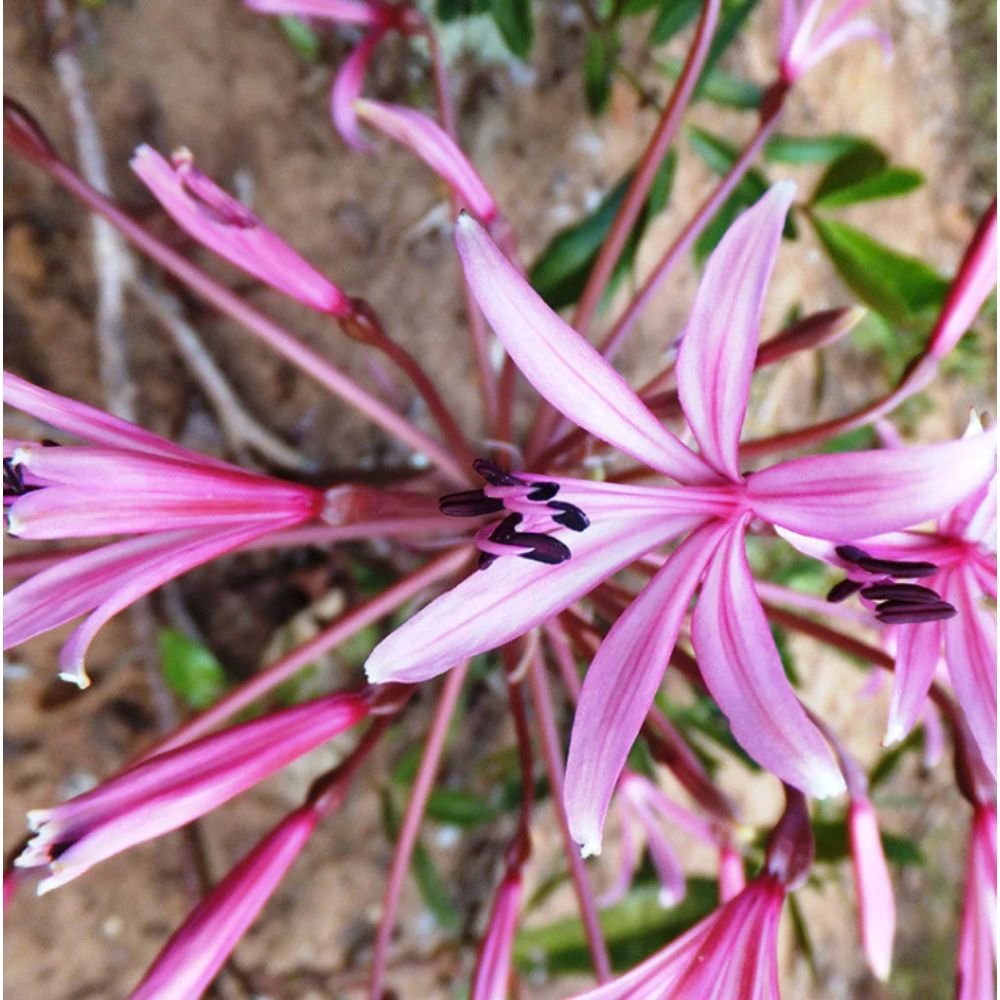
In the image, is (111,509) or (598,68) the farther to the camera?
(598,68)

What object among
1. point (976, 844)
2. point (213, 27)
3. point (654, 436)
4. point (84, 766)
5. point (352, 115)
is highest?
point (213, 27)

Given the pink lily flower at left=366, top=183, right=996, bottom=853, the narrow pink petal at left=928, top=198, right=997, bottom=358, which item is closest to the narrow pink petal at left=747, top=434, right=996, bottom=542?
the pink lily flower at left=366, top=183, right=996, bottom=853

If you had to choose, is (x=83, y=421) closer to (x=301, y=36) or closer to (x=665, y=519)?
(x=665, y=519)

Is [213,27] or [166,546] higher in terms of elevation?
[213,27]

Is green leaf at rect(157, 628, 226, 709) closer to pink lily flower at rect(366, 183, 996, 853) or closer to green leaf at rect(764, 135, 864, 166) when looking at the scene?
pink lily flower at rect(366, 183, 996, 853)

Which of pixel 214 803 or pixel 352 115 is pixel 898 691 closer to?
pixel 214 803

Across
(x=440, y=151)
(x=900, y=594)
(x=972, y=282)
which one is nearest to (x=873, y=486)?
(x=900, y=594)

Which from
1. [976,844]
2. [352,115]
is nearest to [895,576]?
[976,844]
